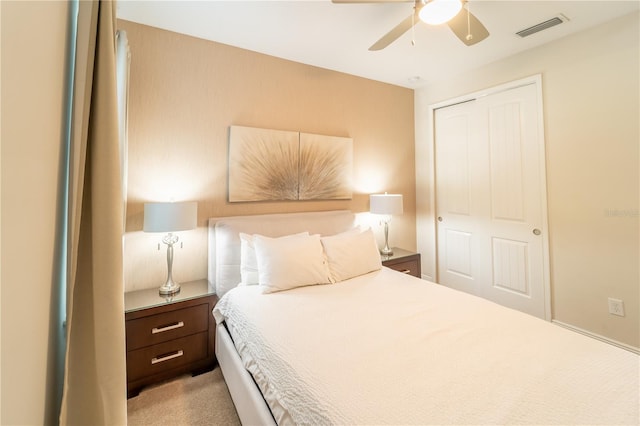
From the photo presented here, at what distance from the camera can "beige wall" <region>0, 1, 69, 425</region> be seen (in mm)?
450

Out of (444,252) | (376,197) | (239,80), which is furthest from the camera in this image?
(444,252)

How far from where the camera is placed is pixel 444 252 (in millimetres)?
3592

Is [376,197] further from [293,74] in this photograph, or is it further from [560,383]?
[560,383]

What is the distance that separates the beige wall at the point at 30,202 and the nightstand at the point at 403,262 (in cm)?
270

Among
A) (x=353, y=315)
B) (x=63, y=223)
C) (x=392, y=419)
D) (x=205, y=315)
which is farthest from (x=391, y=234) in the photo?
(x=63, y=223)

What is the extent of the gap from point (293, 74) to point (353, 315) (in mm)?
2429

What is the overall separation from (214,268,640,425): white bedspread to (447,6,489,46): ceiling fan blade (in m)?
1.73

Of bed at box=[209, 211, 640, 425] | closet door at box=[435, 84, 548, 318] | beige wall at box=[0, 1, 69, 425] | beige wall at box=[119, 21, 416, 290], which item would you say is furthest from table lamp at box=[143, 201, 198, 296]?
closet door at box=[435, 84, 548, 318]

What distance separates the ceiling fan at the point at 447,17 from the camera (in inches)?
58.6

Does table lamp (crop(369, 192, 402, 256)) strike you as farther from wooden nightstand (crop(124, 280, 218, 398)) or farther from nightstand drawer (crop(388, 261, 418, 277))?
wooden nightstand (crop(124, 280, 218, 398))

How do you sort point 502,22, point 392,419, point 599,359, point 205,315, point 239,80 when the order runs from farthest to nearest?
point 239,80, point 502,22, point 205,315, point 599,359, point 392,419

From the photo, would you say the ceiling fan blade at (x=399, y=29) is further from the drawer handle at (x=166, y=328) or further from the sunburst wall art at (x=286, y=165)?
the drawer handle at (x=166, y=328)

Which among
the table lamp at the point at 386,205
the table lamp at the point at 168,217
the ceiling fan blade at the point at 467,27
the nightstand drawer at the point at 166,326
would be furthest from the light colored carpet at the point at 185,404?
the ceiling fan blade at the point at 467,27

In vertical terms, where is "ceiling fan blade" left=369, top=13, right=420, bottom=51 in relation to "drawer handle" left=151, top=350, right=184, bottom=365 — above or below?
above
